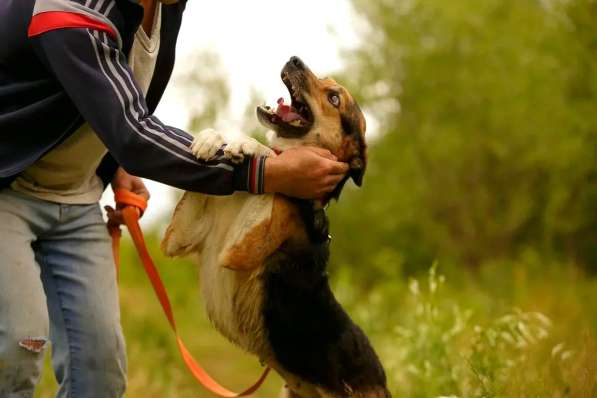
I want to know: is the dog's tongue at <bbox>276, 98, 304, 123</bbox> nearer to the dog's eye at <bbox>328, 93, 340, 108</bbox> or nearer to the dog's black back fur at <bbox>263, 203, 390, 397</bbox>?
the dog's eye at <bbox>328, 93, 340, 108</bbox>

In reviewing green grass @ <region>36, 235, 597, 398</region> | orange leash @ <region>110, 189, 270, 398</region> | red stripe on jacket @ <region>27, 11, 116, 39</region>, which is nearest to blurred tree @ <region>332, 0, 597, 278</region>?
green grass @ <region>36, 235, 597, 398</region>

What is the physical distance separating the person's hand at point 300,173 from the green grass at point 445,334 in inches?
59.2

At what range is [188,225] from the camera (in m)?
3.72

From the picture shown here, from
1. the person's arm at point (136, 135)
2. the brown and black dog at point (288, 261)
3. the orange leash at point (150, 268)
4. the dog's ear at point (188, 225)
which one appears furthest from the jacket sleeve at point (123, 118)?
the orange leash at point (150, 268)

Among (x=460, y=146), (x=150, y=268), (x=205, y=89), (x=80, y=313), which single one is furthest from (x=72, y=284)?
(x=460, y=146)

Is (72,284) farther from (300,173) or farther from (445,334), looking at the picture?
(445,334)

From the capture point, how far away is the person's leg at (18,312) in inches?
131

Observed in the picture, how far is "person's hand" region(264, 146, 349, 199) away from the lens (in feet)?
11.0

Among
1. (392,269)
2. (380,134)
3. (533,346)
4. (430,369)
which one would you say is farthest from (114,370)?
(380,134)

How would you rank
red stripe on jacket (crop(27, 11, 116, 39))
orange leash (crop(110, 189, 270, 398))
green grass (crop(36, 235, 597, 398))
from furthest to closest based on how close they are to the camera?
1. green grass (crop(36, 235, 597, 398))
2. orange leash (crop(110, 189, 270, 398))
3. red stripe on jacket (crop(27, 11, 116, 39))

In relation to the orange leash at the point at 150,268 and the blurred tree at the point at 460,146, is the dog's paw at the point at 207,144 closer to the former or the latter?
the orange leash at the point at 150,268

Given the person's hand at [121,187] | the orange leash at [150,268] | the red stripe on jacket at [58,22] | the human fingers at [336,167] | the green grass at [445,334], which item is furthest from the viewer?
the green grass at [445,334]

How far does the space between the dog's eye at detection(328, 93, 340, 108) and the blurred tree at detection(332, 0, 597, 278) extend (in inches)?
283

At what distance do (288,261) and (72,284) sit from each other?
2.88 ft
